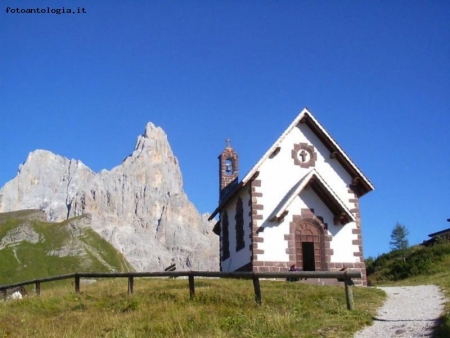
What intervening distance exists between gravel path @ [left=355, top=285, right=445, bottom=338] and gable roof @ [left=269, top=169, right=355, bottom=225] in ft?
20.6

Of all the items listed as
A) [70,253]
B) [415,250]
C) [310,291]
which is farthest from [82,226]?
[310,291]

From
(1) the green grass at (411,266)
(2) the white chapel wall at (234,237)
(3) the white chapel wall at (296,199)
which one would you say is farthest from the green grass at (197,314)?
(1) the green grass at (411,266)

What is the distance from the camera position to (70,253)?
126375mm

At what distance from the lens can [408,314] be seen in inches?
559

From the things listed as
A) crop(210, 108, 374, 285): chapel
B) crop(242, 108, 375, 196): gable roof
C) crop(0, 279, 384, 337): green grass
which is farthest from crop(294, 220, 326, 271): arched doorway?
crop(0, 279, 384, 337): green grass

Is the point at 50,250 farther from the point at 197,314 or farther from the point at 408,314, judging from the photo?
the point at 408,314

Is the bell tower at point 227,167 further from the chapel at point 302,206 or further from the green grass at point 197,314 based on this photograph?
the green grass at point 197,314

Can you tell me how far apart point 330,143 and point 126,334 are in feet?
52.9

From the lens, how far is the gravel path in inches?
480

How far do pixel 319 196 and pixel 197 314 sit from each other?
12.6 m

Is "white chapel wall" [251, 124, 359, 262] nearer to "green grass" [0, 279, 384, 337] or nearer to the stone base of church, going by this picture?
the stone base of church

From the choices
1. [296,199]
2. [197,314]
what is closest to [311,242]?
[296,199]

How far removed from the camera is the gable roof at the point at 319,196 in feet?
80.0

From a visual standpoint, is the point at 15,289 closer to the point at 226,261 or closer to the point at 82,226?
the point at 226,261
